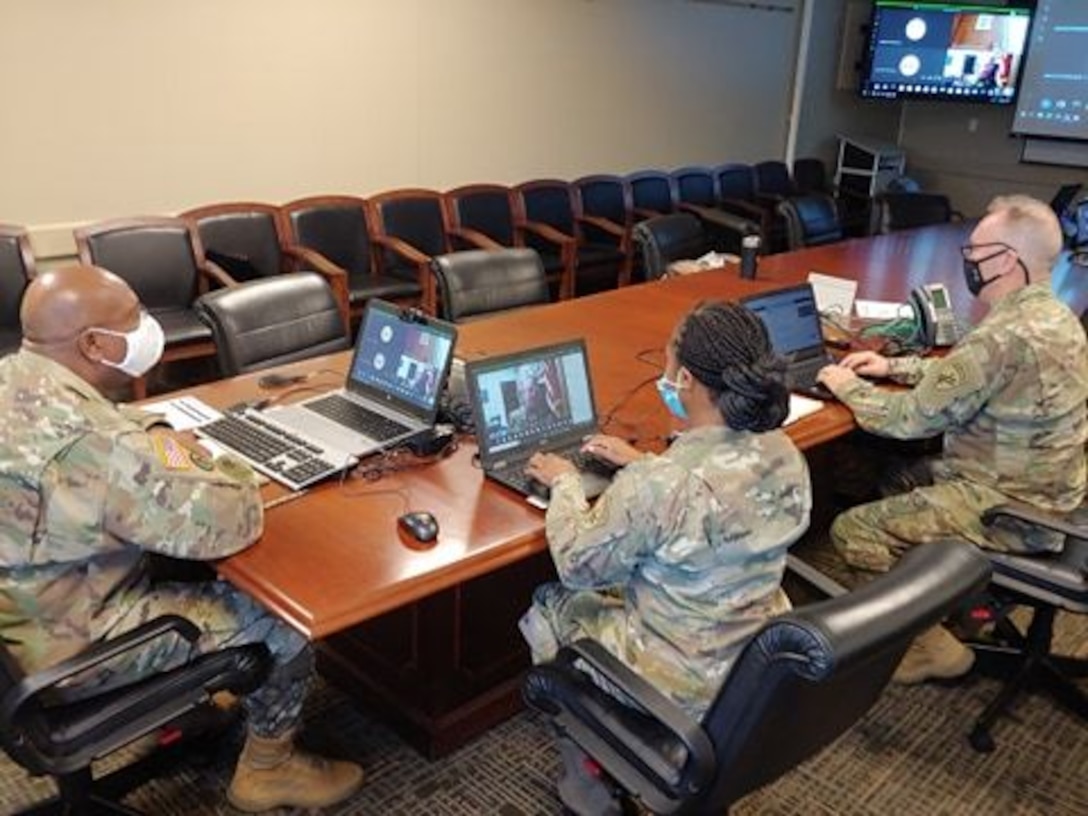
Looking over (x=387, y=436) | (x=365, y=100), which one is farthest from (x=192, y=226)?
(x=387, y=436)

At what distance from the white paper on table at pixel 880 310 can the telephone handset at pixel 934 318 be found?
0.57 feet

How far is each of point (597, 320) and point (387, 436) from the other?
1.18 meters

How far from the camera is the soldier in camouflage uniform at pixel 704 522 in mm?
1375

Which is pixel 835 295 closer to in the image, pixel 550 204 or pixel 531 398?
pixel 531 398

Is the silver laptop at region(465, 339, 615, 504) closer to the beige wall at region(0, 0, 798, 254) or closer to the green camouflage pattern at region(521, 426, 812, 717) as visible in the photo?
the green camouflage pattern at region(521, 426, 812, 717)

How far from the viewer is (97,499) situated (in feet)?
4.68

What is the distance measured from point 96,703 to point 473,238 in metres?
3.34

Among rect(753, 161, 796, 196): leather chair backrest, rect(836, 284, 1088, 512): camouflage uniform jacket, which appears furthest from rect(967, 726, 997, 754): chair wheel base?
rect(753, 161, 796, 196): leather chair backrest

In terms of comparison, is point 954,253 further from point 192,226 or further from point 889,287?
point 192,226

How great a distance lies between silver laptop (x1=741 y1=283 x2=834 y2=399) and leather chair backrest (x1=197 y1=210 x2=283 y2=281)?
2366 millimetres

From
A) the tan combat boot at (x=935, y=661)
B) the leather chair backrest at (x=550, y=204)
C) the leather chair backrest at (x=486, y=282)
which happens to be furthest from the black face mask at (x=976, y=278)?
the leather chair backrest at (x=550, y=204)

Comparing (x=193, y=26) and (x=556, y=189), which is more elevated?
(x=193, y=26)

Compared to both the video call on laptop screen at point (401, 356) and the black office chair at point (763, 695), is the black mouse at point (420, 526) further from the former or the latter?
the video call on laptop screen at point (401, 356)

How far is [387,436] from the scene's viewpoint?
193 centimetres
